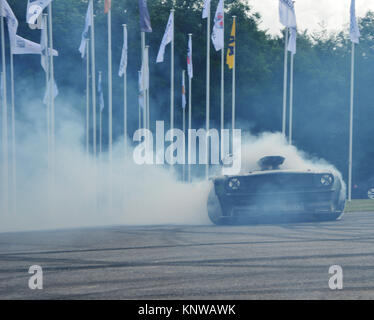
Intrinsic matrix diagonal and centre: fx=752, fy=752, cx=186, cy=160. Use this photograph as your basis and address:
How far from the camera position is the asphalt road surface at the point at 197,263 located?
6527 millimetres

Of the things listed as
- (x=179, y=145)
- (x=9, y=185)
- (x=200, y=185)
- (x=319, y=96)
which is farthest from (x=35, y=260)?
(x=319, y=96)

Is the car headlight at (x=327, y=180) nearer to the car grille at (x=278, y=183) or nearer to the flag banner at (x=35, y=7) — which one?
the car grille at (x=278, y=183)

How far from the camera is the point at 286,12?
86.5 feet

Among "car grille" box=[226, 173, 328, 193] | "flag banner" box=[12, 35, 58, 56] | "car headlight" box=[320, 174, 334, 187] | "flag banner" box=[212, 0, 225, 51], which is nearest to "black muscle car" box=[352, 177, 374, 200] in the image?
"flag banner" box=[212, 0, 225, 51]

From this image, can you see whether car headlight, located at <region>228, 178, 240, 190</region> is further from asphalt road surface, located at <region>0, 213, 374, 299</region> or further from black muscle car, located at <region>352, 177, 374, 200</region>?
black muscle car, located at <region>352, 177, 374, 200</region>

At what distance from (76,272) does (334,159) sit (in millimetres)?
46047

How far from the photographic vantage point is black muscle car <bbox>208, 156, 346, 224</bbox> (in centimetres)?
1366

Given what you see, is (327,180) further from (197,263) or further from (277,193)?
(197,263)

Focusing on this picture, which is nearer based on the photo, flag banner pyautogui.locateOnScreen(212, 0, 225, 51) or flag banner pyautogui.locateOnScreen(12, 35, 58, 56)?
flag banner pyautogui.locateOnScreen(12, 35, 58, 56)

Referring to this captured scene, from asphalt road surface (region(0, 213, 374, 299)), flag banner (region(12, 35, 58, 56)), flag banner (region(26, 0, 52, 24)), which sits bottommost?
asphalt road surface (region(0, 213, 374, 299))

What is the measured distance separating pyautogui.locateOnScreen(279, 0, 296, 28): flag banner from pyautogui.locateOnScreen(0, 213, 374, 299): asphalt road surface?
47.5ft

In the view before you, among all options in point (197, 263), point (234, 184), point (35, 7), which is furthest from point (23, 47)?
point (197, 263)

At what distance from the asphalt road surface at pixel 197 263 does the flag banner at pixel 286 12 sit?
14.5m
